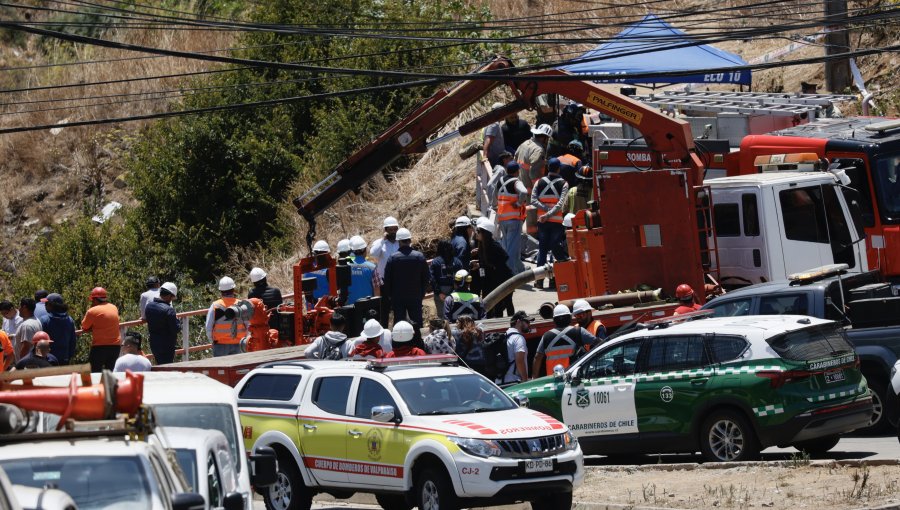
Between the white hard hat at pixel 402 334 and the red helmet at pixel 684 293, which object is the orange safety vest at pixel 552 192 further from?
the white hard hat at pixel 402 334

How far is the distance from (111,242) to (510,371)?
76.8 feet

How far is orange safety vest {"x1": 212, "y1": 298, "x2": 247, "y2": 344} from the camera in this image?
62.0ft

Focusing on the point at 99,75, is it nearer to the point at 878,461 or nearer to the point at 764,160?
the point at 764,160

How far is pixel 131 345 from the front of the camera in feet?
49.5

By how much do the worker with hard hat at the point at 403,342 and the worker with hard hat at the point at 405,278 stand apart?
9.00 feet

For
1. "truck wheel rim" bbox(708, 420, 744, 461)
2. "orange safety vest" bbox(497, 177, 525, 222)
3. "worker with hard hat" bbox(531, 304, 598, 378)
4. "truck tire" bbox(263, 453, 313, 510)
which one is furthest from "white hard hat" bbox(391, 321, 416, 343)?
"orange safety vest" bbox(497, 177, 525, 222)

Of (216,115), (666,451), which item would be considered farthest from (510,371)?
(216,115)

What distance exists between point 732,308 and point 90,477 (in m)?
10.2

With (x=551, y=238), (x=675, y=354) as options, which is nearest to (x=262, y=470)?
(x=675, y=354)

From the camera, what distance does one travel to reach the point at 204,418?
32.1 feet

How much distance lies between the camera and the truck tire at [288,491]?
13.6 meters

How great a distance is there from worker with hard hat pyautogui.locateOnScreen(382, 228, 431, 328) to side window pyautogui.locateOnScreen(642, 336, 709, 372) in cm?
469

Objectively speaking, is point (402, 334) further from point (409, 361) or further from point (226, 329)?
point (226, 329)

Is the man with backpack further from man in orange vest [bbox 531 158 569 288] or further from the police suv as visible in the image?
man in orange vest [bbox 531 158 569 288]
